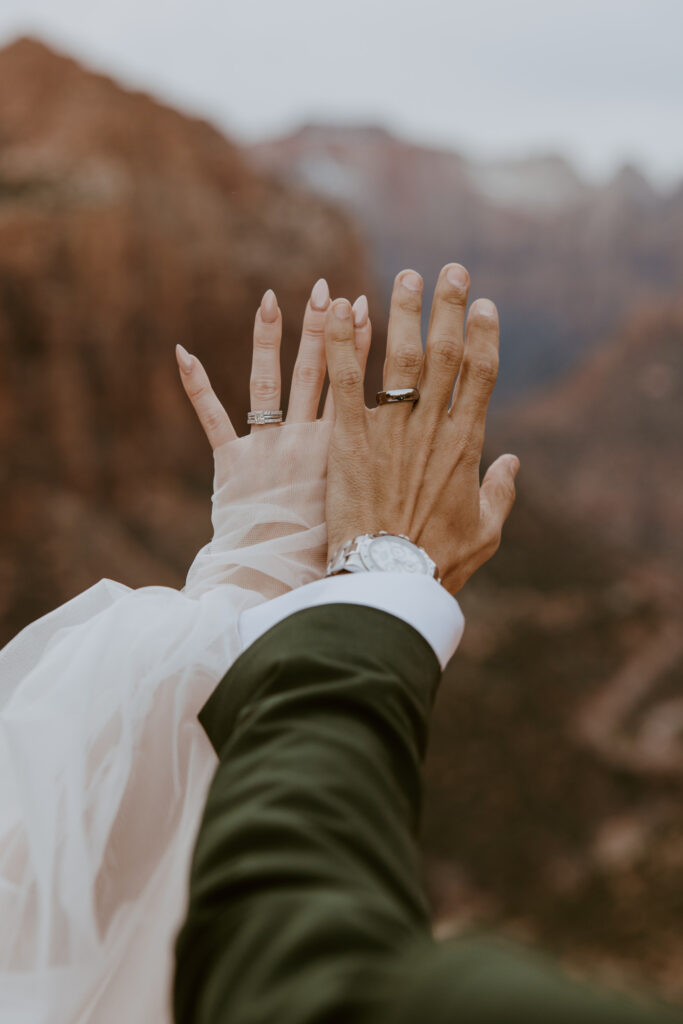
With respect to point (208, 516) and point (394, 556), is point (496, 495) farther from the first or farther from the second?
point (208, 516)

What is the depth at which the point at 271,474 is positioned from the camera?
0.61 meters

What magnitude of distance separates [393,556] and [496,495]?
0.17m

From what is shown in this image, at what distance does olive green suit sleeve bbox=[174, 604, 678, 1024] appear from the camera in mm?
222

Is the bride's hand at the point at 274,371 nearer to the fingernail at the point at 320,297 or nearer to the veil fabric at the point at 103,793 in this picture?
the fingernail at the point at 320,297

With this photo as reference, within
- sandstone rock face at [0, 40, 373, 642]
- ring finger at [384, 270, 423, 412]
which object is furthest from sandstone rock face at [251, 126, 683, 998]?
sandstone rock face at [0, 40, 373, 642]

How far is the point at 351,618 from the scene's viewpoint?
1.32ft

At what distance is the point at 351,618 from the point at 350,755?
0.27ft

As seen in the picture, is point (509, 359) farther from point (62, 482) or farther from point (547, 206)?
point (62, 482)

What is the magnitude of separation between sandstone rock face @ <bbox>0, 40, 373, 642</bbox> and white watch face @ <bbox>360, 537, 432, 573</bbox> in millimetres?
4276


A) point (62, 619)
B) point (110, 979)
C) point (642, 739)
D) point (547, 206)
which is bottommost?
point (642, 739)

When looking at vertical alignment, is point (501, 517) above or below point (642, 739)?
above

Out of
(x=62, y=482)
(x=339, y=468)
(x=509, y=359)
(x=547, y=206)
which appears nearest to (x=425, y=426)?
(x=339, y=468)

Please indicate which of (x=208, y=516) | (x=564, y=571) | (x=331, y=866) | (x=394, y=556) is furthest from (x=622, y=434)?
(x=331, y=866)

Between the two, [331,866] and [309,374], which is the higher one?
[309,374]
